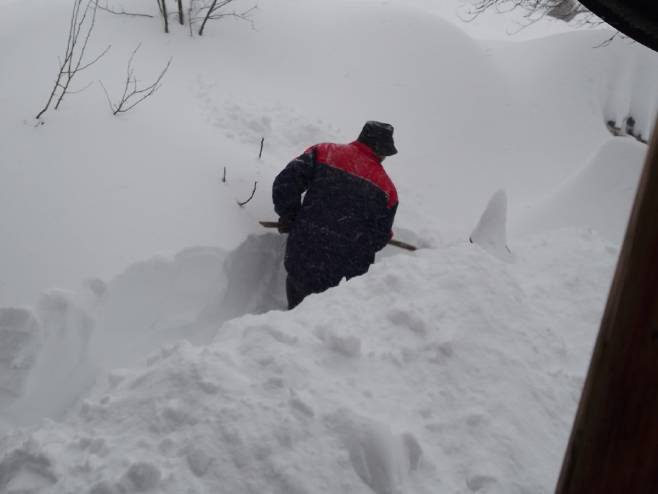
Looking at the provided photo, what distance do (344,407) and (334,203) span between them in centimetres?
194

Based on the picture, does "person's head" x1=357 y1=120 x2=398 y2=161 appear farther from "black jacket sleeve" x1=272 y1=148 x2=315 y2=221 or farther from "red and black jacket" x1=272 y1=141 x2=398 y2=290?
"black jacket sleeve" x1=272 y1=148 x2=315 y2=221

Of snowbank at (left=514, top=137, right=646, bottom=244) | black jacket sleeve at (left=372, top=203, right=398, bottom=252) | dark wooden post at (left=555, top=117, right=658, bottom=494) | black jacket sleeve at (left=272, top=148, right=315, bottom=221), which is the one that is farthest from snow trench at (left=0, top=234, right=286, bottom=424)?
dark wooden post at (left=555, top=117, right=658, bottom=494)

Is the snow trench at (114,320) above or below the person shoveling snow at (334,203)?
below

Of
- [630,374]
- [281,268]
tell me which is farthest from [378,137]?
[630,374]

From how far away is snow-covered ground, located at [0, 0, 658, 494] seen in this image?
1818 millimetres

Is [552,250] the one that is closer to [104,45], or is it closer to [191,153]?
[191,153]

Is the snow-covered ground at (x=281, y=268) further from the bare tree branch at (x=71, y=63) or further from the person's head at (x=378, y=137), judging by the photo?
the person's head at (x=378, y=137)

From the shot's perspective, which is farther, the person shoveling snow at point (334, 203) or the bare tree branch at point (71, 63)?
the bare tree branch at point (71, 63)

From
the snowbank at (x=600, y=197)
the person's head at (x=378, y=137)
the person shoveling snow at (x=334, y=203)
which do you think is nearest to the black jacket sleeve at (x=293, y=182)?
the person shoveling snow at (x=334, y=203)

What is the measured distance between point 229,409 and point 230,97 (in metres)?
4.01

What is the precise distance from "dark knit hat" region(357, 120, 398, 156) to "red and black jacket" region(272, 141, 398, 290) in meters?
0.04

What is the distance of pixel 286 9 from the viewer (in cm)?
728

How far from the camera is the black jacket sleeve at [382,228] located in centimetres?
382

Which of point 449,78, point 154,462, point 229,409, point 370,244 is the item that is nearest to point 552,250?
point 370,244
